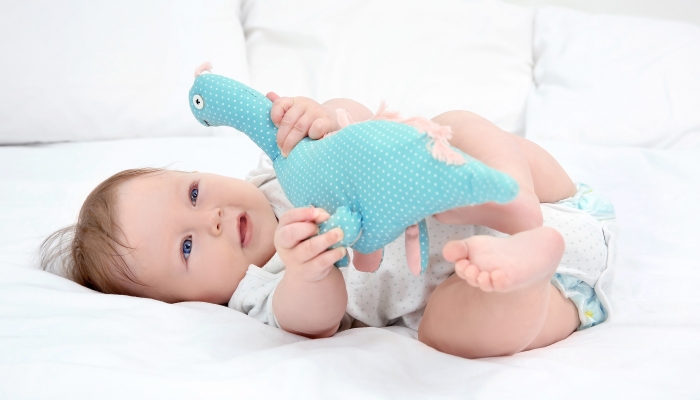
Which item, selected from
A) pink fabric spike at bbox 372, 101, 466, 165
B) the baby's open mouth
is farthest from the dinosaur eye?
pink fabric spike at bbox 372, 101, 466, 165

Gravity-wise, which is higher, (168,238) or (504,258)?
(504,258)

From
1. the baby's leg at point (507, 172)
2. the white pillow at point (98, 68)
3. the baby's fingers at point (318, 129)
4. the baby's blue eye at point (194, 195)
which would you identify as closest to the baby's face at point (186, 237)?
the baby's blue eye at point (194, 195)

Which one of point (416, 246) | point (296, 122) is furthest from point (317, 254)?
point (296, 122)

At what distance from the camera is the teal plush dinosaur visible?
588 mm

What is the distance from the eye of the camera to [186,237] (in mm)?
1014

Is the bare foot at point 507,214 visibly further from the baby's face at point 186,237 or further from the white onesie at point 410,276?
the baby's face at point 186,237

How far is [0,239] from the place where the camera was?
45.3 inches

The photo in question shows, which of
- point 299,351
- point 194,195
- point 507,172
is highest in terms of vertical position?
point 507,172

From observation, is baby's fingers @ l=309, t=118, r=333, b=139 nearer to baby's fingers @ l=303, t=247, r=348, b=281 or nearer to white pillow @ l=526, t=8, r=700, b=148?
baby's fingers @ l=303, t=247, r=348, b=281

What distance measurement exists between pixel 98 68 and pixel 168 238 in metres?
0.86

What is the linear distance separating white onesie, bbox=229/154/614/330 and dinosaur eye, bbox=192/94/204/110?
29 centimetres

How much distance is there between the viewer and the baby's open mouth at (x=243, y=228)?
1.05 metres

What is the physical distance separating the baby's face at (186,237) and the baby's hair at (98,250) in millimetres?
17

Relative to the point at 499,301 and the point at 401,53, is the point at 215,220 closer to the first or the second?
the point at 499,301
